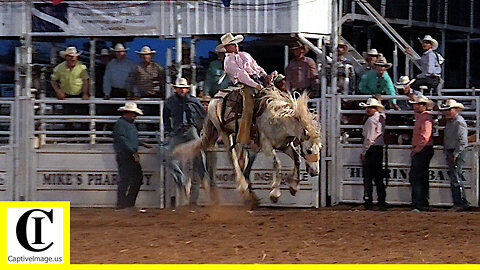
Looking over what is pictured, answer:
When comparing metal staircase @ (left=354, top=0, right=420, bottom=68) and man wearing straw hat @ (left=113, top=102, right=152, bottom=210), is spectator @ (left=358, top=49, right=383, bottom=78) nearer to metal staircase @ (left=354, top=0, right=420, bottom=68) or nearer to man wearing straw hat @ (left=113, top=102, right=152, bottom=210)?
metal staircase @ (left=354, top=0, right=420, bottom=68)

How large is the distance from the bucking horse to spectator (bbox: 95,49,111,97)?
2.38m

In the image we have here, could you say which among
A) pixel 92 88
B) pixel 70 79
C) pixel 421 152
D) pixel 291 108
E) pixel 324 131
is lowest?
pixel 421 152

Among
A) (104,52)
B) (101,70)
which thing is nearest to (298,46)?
(104,52)

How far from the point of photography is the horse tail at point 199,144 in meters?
14.2

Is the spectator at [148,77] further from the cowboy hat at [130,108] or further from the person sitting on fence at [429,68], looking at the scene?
the person sitting on fence at [429,68]

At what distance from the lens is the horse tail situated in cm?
1416

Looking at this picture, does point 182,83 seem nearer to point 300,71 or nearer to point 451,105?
point 300,71

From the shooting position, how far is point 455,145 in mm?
14344

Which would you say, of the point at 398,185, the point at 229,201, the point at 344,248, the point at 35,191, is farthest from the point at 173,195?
the point at 344,248

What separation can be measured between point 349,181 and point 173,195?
242 cm

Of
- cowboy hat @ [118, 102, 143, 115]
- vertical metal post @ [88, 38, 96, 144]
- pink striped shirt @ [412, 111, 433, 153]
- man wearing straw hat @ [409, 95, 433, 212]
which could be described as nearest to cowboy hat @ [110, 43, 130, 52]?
vertical metal post @ [88, 38, 96, 144]

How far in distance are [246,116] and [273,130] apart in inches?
15.5

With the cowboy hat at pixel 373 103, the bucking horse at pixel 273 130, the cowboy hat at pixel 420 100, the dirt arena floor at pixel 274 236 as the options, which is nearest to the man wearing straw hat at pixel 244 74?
the bucking horse at pixel 273 130

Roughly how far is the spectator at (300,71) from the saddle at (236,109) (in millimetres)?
1519
